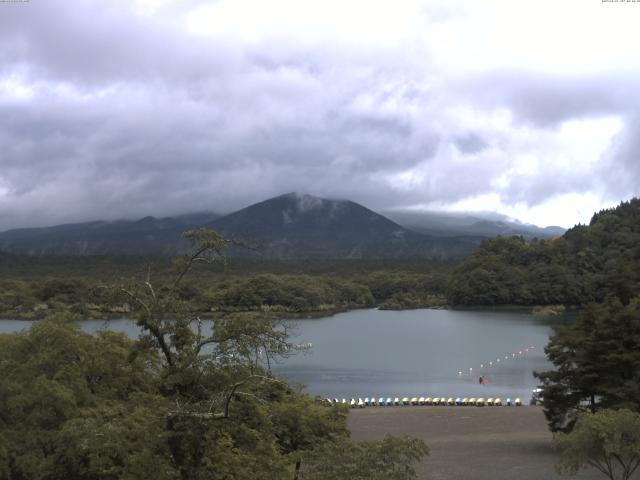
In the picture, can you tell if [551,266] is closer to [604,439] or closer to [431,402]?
Answer: [431,402]

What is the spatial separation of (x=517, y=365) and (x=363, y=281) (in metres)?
94.6

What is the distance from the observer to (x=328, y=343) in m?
76.6

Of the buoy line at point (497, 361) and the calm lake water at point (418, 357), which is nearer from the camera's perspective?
the calm lake water at point (418, 357)

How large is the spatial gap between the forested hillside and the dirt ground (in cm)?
8557

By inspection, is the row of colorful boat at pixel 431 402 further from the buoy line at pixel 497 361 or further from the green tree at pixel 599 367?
the green tree at pixel 599 367

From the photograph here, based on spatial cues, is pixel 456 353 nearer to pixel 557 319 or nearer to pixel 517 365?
pixel 517 365

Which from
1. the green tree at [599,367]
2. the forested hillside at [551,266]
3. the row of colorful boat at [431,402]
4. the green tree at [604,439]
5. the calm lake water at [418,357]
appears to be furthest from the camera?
the forested hillside at [551,266]

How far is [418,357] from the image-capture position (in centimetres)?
6600

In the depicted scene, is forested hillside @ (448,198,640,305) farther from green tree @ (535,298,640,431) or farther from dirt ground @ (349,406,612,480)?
green tree @ (535,298,640,431)

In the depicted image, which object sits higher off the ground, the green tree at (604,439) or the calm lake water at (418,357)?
the green tree at (604,439)

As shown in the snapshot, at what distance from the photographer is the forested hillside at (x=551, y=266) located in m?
125

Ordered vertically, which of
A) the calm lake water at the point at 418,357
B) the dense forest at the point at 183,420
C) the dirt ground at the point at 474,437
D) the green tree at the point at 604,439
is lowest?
the calm lake water at the point at 418,357

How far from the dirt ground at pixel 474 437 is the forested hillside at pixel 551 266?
85570 mm

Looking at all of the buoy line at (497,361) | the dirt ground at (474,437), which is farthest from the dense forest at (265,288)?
the dirt ground at (474,437)
